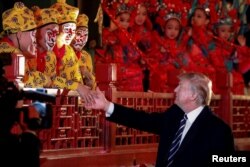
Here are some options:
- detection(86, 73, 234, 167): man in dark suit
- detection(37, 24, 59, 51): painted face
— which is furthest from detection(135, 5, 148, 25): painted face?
detection(86, 73, 234, 167): man in dark suit

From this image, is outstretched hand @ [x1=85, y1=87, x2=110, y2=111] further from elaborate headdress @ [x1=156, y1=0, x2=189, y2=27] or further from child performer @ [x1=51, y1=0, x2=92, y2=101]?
elaborate headdress @ [x1=156, y1=0, x2=189, y2=27]

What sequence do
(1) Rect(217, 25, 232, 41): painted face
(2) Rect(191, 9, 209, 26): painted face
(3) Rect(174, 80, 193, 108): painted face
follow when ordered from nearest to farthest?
(3) Rect(174, 80, 193, 108): painted face
(2) Rect(191, 9, 209, 26): painted face
(1) Rect(217, 25, 232, 41): painted face

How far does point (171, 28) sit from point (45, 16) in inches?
151

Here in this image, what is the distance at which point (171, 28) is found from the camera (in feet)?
32.9

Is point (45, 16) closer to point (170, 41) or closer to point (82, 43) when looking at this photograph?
point (82, 43)

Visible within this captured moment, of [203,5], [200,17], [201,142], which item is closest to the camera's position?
[201,142]

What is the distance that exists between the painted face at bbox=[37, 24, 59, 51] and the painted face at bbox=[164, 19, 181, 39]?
12.3 feet

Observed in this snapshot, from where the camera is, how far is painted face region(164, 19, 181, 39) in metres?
10.0

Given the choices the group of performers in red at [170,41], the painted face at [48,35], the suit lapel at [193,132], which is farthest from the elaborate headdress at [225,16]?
the suit lapel at [193,132]

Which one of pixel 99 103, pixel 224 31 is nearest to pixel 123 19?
A: pixel 224 31

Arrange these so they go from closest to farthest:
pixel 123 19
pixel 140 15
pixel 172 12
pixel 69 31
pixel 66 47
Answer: pixel 69 31 → pixel 66 47 → pixel 123 19 → pixel 140 15 → pixel 172 12

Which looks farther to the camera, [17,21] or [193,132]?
[17,21]

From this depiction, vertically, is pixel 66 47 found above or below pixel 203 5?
below

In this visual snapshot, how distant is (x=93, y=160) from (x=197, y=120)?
1.83 m
